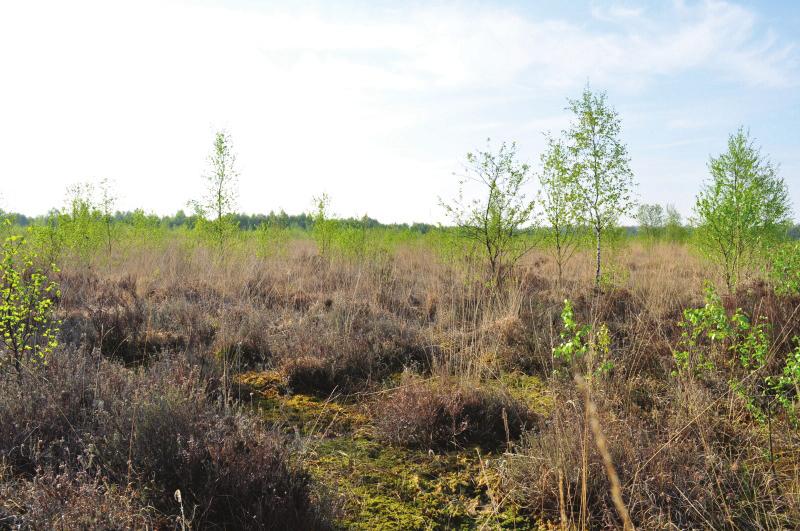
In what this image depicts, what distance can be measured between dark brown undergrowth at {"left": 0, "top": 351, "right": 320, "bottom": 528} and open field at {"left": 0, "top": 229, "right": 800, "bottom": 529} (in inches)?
0.5

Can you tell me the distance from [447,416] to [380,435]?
0.52 metres

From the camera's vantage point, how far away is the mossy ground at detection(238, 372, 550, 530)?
111 inches

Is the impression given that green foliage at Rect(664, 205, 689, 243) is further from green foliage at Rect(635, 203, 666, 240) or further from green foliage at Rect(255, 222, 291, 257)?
green foliage at Rect(255, 222, 291, 257)

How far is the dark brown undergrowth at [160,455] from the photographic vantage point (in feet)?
7.92

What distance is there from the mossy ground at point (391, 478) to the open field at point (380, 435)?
0.01 m

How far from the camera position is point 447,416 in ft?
12.8

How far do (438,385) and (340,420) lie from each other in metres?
0.84

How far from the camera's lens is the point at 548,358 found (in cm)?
547

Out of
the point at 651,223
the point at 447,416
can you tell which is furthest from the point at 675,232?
the point at 447,416

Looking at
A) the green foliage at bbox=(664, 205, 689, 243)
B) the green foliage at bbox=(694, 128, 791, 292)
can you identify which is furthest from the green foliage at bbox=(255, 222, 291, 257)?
the green foliage at bbox=(664, 205, 689, 243)

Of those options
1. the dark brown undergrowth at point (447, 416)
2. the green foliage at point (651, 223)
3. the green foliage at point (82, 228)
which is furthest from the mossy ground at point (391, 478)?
the green foliage at point (651, 223)

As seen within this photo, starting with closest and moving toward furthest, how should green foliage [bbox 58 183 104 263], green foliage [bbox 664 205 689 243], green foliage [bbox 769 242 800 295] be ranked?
1. green foliage [bbox 769 242 800 295]
2. green foliage [bbox 58 183 104 263]
3. green foliage [bbox 664 205 689 243]

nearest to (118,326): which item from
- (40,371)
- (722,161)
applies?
(40,371)

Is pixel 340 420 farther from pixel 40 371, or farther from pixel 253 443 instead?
pixel 40 371
